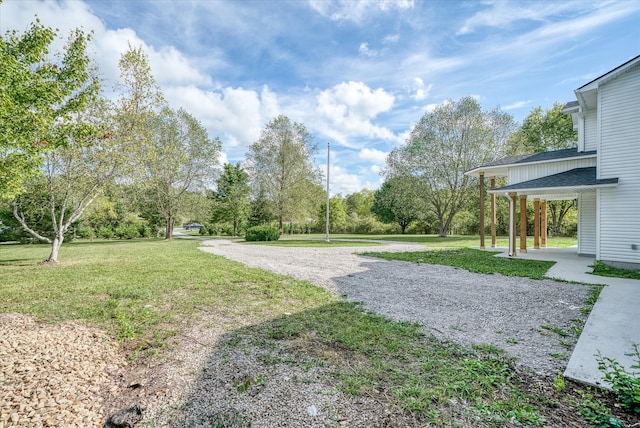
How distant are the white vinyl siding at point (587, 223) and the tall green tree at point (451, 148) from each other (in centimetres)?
1174

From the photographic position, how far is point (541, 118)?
26.2m

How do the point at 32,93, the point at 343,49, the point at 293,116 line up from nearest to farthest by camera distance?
the point at 32,93 < the point at 343,49 < the point at 293,116

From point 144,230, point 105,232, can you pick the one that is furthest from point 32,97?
point 144,230

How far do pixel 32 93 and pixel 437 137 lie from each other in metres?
24.0

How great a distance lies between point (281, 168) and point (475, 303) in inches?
895

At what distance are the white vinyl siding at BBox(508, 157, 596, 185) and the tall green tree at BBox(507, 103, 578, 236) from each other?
522 inches

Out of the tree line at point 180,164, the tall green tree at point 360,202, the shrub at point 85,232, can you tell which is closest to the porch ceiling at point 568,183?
the tree line at point 180,164

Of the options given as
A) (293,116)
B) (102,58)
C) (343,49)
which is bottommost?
(102,58)

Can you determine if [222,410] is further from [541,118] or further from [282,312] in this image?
[541,118]

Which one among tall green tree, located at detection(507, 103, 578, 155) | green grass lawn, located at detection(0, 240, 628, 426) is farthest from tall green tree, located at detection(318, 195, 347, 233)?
green grass lawn, located at detection(0, 240, 628, 426)

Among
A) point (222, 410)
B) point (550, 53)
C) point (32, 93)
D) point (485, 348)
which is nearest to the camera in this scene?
point (222, 410)

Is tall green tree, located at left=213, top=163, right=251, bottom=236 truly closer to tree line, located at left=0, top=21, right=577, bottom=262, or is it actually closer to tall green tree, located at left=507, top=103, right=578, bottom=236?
tree line, located at left=0, top=21, right=577, bottom=262

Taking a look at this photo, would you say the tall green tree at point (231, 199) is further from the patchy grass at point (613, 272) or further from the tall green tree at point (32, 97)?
the patchy grass at point (613, 272)

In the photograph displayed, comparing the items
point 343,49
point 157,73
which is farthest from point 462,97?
point 157,73
